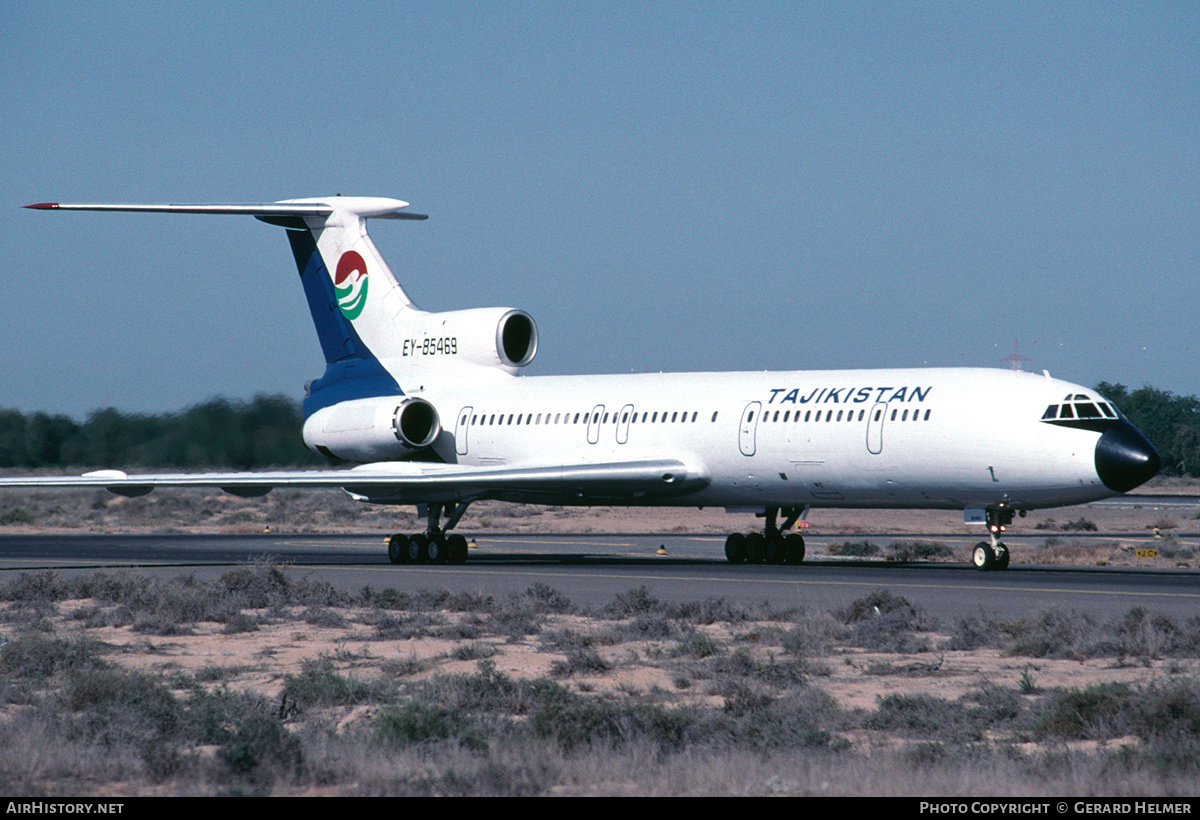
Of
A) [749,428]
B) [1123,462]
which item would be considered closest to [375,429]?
[749,428]

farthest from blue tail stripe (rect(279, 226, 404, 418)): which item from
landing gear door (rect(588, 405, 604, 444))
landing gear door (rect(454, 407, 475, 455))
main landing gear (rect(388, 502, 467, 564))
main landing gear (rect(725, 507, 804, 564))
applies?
main landing gear (rect(725, 507, 804, 564))

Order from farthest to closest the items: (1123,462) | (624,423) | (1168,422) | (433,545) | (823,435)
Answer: (1168,422)
(624,423)
(433,545)
(823,435)
(1123,462)

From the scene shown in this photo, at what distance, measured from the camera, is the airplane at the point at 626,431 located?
25.3 metres

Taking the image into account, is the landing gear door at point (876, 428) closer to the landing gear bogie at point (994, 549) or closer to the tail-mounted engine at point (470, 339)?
the landing gear bogie at point (994, 549)

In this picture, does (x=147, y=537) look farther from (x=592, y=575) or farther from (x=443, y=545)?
(x=592, y=575)

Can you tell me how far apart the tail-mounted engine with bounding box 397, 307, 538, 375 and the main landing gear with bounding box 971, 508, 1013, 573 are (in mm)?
13210

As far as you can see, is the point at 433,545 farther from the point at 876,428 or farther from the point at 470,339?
the point at 876,428

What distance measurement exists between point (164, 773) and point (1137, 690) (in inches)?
290

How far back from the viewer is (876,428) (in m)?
26.5

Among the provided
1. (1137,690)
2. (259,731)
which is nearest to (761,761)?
(259,731)

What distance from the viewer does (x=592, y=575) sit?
2612 cm

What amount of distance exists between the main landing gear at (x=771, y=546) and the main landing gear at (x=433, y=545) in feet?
19.0

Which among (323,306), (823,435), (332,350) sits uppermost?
(323,306)

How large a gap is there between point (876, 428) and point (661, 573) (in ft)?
15.5
